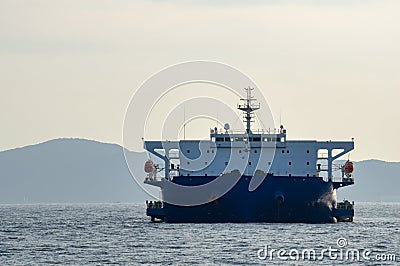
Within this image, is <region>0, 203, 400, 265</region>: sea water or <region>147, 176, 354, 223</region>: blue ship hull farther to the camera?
<region>147, 176, 354, 223</region>: blue ship hull

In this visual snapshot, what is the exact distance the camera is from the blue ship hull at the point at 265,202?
93.8m

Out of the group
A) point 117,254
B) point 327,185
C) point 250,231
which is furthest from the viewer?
point 327,185

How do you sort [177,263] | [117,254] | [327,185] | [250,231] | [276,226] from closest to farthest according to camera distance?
[177,263]
[117,254]
[250,231]
[276,226]
[327,185]

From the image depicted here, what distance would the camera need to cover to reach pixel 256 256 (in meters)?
68.2

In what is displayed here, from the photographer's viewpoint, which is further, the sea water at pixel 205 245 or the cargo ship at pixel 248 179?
the cargo ship at pixel 248 179

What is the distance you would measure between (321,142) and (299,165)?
3.26 meters

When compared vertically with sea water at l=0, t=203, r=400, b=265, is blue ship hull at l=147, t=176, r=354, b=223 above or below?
above

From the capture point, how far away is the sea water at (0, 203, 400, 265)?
66.8m

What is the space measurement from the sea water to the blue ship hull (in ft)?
3.62

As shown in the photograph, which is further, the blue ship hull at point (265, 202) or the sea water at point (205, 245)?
the blue ship hull at point (265, 202)

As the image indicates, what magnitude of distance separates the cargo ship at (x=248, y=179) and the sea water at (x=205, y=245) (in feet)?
4.49

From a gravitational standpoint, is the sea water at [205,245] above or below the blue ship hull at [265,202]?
below

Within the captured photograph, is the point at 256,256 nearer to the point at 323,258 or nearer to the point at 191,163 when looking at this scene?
the point at 323,258

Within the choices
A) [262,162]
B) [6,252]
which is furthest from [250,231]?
[6,252]
